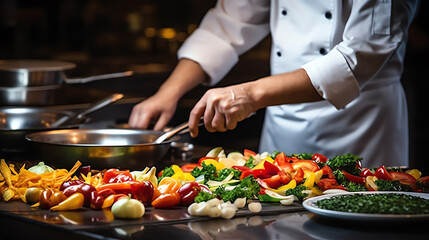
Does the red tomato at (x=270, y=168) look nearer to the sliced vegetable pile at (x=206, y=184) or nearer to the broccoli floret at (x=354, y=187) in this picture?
the sliced vegetable pile at (x=206, y=184)

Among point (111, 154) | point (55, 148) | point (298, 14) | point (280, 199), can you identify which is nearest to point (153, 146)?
point (111, 154)

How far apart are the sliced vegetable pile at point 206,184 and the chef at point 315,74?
0.29 m

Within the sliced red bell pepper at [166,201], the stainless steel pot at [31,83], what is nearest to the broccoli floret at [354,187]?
the sliced red bell pepper at [166,201]

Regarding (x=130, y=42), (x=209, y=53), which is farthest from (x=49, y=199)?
(x=130, y=42)

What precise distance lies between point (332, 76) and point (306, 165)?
406mm

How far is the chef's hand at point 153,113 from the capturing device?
207 cm

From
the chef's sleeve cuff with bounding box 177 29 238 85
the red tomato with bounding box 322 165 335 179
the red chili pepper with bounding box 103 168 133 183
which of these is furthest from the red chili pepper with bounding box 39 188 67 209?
the chef's sleeve cuff with bounding box 177 29 238 85

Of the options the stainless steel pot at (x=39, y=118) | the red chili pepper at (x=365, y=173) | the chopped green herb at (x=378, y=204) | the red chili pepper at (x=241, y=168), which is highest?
the chopped green herb at (x=378, y=204)

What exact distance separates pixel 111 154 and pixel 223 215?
1.47 ft

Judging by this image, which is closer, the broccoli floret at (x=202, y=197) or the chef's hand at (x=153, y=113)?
the broccoli floret at (x=202, y=197)

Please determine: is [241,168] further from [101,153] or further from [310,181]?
[101,153]

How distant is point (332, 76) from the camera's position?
182 centimetres

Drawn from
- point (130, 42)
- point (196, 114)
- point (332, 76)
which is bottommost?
point (130, 42)

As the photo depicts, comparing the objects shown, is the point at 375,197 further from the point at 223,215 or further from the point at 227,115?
the point at 227,115
